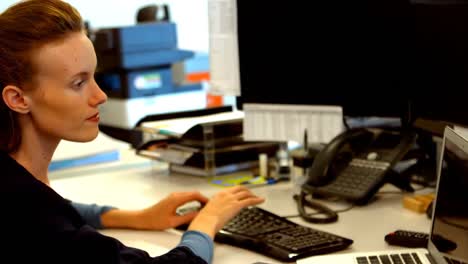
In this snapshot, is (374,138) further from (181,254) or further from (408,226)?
(181,254)

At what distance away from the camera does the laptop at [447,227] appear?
1093 millimetres

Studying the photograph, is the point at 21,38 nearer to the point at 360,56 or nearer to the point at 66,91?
the point at 66,91

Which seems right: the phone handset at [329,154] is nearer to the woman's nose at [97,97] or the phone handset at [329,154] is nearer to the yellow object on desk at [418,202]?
the yellow object on desk at [418,202]

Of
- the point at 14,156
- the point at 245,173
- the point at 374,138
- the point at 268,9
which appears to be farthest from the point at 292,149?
the point at 14,156

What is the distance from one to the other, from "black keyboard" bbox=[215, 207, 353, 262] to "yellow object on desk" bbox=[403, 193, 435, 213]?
0.98 feet

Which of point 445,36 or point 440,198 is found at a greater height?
point 445,36

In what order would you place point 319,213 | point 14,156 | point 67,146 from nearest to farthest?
1. point 14,156
2. point 319,213
3. point 67,146

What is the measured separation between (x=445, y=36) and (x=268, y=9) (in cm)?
47

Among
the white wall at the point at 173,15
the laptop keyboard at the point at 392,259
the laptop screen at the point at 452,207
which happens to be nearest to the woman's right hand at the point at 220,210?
the laptop keyboard at the point at 392,259

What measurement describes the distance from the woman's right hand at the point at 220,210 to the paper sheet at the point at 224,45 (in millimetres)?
487

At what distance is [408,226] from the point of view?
1476 millimetres

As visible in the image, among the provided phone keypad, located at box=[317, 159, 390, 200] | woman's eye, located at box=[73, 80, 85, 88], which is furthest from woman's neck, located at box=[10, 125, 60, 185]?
phone keypad, located at box=[317, 159, 390, 200]

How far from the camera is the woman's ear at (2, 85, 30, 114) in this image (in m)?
1.08

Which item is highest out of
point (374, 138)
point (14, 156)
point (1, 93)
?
point (1, 93)
